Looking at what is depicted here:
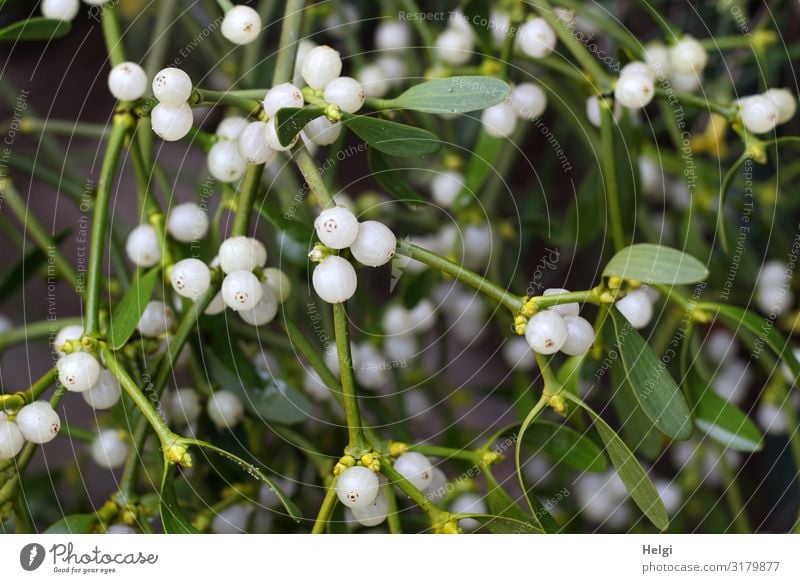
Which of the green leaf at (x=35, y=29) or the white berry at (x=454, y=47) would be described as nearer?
the green leaf at (x=35, y=29)

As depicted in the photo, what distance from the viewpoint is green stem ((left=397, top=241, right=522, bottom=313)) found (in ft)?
1.37

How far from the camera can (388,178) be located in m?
0.52

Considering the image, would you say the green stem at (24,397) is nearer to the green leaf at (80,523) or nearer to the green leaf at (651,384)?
the green leaf at (80,523)

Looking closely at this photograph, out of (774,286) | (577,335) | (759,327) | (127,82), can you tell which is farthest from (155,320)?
(774,286)

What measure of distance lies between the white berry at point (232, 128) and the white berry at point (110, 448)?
7.9 inches

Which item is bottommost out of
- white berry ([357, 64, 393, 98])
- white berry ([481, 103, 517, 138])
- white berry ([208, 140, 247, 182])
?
white berry ([208, 140, 247, 182])

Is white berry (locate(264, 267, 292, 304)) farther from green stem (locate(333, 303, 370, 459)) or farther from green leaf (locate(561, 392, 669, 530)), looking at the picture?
green leaf (locate(561, 392, 669, 530))

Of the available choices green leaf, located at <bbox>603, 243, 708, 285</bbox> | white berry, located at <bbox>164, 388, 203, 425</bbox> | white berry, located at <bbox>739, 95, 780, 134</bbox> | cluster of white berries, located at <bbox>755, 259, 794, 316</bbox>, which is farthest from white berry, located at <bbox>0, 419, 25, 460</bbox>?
cluster of white berries, located at <bbox>755, 259, 794, 316</bbox>

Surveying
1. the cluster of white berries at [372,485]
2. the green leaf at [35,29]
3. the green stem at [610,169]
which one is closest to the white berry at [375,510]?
the cluster of white berries at [372,485]

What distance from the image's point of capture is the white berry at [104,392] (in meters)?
0.46

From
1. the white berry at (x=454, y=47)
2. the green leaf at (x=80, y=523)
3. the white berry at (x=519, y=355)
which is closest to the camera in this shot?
the green leaf at (x=80, y=523)

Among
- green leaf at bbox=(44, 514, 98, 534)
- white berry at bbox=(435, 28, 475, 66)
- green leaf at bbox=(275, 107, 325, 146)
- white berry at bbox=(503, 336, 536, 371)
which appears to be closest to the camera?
green leaf at bbox=(275, 107, 325, 146)

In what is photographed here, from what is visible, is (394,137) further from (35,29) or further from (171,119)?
(35,29)

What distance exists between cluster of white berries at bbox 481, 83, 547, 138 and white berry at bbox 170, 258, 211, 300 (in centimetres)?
22
